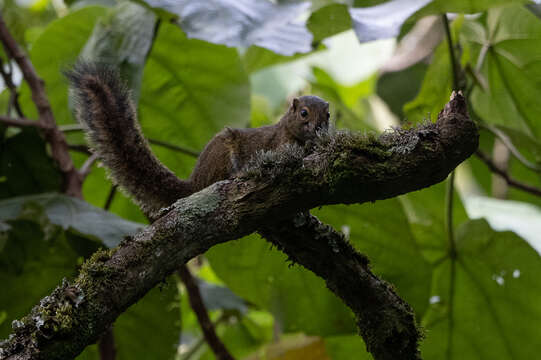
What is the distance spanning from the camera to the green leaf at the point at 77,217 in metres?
1.64

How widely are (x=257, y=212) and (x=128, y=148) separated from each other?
59 cm

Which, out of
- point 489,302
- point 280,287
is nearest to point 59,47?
point 280,287

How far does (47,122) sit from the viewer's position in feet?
6.56

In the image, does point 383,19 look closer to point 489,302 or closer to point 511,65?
point 511,65

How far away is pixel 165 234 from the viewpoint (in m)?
0.99

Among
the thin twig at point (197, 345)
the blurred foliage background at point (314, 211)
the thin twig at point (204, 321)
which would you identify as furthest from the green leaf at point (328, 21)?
the thin twig at point (197, 345)

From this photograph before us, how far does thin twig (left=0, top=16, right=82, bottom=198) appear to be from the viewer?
1.99 m

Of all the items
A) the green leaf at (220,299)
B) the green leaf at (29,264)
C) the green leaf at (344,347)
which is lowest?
the green leaf at (220,299)

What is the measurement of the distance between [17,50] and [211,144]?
794 millimetres

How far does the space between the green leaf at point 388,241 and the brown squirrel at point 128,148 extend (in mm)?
437

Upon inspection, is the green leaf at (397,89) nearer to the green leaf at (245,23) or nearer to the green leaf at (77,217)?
the green leaf at (245,23)

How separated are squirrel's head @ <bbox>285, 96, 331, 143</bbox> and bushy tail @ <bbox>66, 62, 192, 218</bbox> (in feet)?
1.43

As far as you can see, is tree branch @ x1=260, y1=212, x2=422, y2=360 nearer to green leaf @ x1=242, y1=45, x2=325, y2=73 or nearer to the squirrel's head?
the squirrel's head

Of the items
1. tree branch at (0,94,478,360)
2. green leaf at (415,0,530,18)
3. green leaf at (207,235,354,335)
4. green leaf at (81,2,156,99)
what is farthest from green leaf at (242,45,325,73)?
tree branch at (0,94,478,360)
